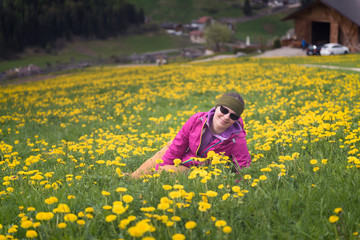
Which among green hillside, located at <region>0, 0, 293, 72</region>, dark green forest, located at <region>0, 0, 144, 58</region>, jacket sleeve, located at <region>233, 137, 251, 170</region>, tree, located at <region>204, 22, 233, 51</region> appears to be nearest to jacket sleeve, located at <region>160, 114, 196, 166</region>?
jacket sleeve, located at <region>233, 137, 251, 170</region>

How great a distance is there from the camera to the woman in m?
4.10

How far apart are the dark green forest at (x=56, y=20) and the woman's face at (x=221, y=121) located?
67.7 meters

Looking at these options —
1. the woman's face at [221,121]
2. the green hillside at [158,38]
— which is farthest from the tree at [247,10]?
the woman's face at [221,121]

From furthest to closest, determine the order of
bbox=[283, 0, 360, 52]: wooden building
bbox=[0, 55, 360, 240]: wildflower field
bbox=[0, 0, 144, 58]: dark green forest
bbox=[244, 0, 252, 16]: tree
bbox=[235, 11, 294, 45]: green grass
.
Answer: bbox=[244, 0, 252, 16]: tree, bbox=[235, 11, 294, 45]: green grass, bbox=[0, 0, 144, 58]: dark green forest, bbox=[283, 0, 360, 52]: wooden building, bbox=[0, 55, 360, 240]: wildflower field

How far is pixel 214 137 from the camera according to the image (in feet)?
14.2

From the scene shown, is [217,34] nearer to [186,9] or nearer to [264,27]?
[264,27]

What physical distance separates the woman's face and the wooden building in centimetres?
3518

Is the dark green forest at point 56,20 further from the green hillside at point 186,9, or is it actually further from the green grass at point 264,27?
the green grass at point 264,27

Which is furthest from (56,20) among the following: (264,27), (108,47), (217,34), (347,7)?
(264,27)

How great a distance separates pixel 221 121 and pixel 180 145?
0.66 meters

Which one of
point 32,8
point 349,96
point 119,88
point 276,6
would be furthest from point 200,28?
point 349,96

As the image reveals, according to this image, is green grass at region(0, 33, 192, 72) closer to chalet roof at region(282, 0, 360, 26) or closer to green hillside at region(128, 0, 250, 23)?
green hillside at region(128, 0, 250, 23)

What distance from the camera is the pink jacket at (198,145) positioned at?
4227 mm

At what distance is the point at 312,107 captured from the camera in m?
7.73
